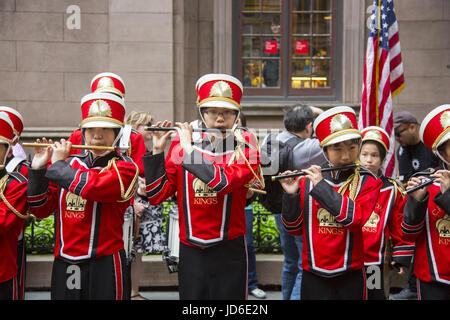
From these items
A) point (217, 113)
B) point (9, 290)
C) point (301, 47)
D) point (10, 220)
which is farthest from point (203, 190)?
point (301, 47)

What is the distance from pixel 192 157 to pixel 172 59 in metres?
6.51

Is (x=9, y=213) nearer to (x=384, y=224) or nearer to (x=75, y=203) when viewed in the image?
(x=75, y=203)

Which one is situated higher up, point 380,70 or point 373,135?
point 380,70

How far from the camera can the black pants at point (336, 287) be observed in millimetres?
3986

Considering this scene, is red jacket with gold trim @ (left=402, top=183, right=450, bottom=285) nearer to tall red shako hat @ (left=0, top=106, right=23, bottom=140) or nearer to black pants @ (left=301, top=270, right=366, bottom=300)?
black pants @ (left=301, top=270, right=366, bottom=300)

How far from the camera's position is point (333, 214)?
152 inches

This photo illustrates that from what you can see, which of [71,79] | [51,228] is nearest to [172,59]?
[71,79]

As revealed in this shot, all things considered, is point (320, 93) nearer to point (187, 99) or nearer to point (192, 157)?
point (187, 99)

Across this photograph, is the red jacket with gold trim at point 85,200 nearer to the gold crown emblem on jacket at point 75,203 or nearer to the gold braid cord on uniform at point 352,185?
the gold crown emblem on jacket at point 75,203

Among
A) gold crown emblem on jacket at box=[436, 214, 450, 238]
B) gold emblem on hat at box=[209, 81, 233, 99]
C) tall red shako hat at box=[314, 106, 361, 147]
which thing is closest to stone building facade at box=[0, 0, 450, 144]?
gold emblem on hat at box=[209, 81, 233, 99]

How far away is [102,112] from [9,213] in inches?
39.7

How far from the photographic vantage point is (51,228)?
7.29 metres

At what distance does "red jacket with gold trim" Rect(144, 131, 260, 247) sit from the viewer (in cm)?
404

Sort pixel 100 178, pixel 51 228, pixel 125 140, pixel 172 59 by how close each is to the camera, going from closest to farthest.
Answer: pixel 100 178, pixel 125 140, pixel 51 228, pixel 172 59
